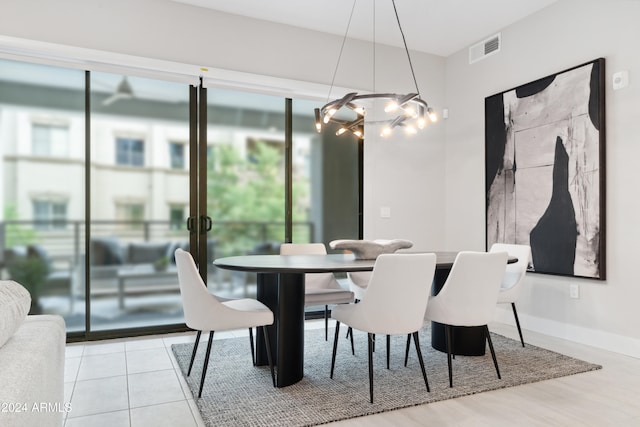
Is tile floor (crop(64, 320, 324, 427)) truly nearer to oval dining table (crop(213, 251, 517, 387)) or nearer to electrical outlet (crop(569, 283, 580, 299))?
oval dining table (crop(213, 251, 517, 387))

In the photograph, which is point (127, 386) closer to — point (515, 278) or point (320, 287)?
point (320, 287)

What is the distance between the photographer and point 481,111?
185 inches

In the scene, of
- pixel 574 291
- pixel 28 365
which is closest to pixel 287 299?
pixel 28 365

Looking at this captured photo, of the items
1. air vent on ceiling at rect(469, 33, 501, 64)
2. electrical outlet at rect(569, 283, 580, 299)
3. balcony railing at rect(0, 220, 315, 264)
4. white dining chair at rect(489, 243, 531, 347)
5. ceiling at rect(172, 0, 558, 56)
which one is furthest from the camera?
air vent on ceiling at rect(469, 33, 501, 64)

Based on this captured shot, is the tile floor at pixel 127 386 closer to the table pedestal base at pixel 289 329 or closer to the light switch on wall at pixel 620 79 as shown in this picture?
the table pedestal base at pixel 289 329

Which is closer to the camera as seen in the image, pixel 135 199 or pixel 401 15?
pixel 135 199

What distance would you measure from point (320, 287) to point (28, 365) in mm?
2698

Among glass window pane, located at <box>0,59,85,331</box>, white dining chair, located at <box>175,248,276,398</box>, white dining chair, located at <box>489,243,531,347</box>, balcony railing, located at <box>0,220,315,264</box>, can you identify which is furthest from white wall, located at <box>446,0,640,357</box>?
glass window pane, located at <box>0,59,85,331</box>

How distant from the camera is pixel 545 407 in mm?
2336

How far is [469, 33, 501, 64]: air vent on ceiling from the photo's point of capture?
450cm

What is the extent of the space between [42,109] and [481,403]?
385cm

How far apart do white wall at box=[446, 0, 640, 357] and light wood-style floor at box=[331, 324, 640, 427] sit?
680mm

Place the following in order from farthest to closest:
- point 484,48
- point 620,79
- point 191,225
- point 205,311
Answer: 1. point 484,48
2. point 191,225
3. point 620,79
4. point 205,311

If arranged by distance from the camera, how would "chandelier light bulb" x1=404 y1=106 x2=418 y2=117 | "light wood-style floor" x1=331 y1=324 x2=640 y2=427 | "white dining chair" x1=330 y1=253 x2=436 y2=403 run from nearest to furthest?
"light wood-style floor" x1=331 y1=324 x2=640 y2=427
"white dining chair" x1=330 y1=253 x2=436 y2=403
"chandelier light bulb" x1=404 y1=106 x2=418 y2=117
